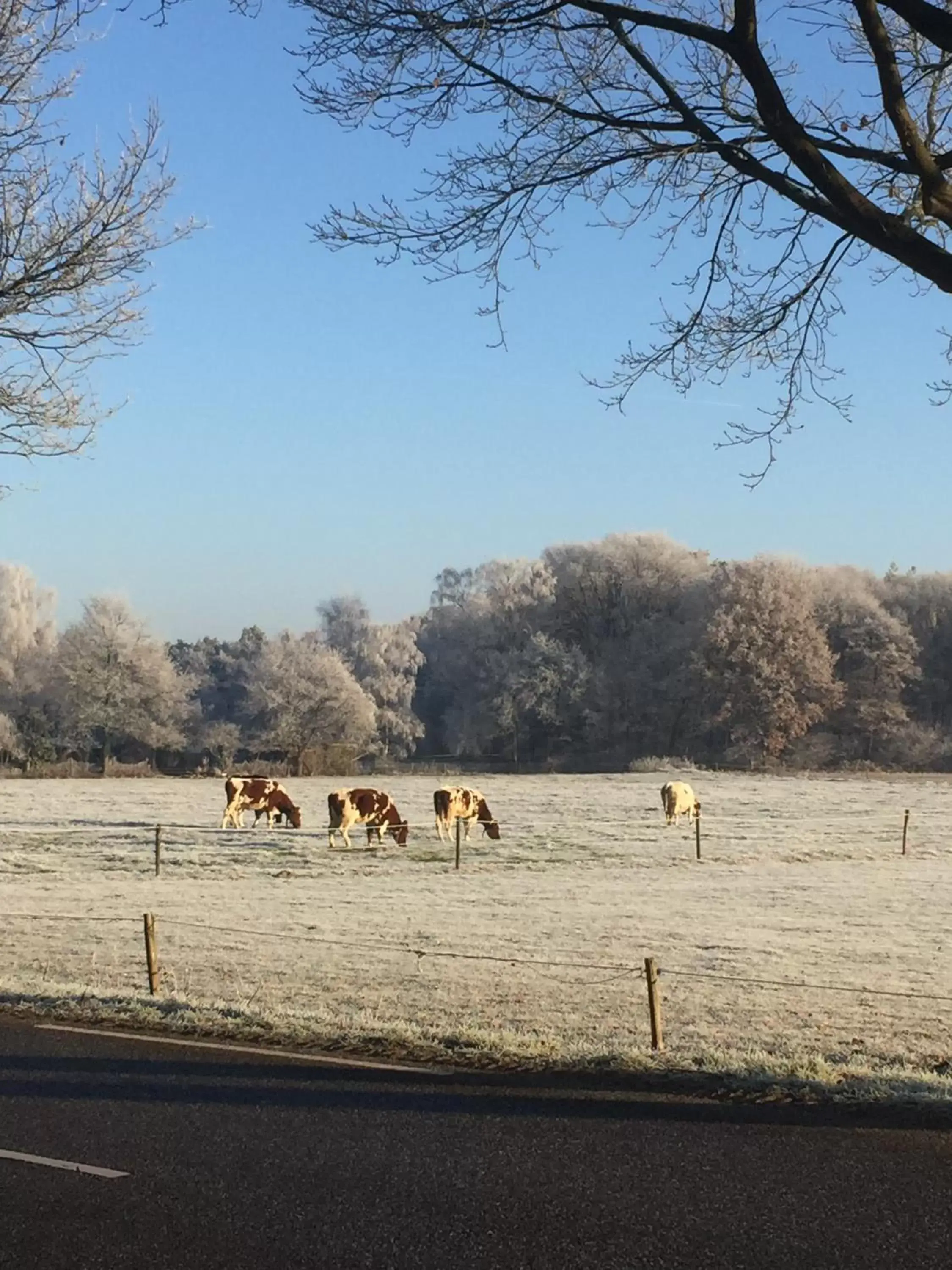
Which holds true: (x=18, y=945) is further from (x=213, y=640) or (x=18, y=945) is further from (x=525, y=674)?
(x=213, y=640)

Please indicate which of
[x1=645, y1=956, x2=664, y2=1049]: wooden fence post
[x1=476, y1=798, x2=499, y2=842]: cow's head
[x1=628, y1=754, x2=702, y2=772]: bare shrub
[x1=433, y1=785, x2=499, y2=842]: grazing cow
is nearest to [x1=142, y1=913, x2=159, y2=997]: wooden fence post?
[x1=645, y1=956, x2=664, y2=1049]: wooden fence post

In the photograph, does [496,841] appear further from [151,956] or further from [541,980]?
[151,956]

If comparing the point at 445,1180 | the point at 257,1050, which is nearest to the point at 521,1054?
the point at 257,1050

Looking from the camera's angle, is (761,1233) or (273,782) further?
(273,782)

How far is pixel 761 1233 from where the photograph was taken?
19.4ft

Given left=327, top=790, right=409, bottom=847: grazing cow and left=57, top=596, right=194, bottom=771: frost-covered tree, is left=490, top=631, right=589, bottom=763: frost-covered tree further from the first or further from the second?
left=327, top=790, right=409, bottom=847: grazing cow

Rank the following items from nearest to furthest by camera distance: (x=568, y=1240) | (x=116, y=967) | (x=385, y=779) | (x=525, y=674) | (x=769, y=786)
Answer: (x=568, y=1240) < (x=116, y=967) < (x=769, y=786) < (x=385, y=779) < (x=525, y=674)

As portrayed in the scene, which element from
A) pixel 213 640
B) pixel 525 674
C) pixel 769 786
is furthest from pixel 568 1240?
pixel 213 640

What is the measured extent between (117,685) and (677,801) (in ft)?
166

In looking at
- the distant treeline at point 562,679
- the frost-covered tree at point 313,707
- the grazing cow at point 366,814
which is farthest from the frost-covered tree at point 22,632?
the grazing cow at point 366,814

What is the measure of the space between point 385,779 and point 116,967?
4970 centimetres

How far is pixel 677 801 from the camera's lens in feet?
138

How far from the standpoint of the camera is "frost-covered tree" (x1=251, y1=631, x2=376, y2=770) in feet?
274

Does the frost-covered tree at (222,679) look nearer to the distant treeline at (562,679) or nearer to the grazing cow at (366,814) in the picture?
the distant treeline at (562,679)
